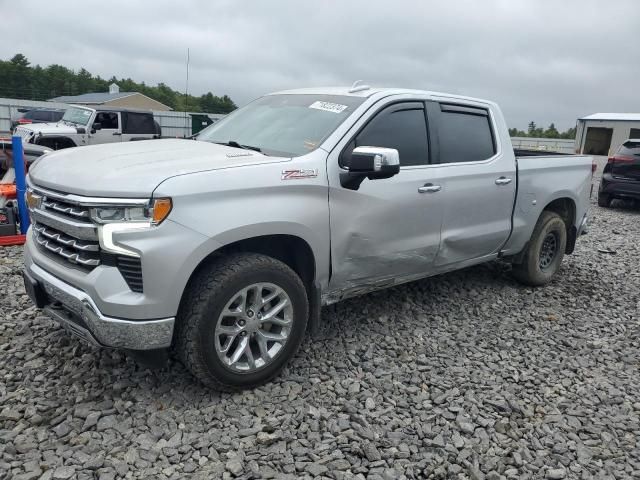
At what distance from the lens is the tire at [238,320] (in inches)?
118

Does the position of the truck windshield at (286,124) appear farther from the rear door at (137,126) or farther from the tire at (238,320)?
the rear door at (137,126)

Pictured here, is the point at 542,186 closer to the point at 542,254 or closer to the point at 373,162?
the point at 542,254

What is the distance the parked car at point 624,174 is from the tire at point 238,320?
10.9m

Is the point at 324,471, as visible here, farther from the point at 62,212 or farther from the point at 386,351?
the point at 62,212

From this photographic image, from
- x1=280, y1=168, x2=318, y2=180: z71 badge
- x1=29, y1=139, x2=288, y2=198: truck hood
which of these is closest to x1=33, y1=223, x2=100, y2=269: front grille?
x1=29, y1=139, x2=288, y2=198: truck hood

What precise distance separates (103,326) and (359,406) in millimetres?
1552

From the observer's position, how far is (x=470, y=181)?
446 cm

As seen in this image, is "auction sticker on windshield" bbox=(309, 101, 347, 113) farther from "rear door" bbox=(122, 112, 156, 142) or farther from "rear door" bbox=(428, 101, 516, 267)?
"rear door" bbox=(122, 112, 156, 142)

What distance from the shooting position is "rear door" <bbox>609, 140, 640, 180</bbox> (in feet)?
38.2

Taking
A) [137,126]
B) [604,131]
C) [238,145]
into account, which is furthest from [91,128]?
[604,131]

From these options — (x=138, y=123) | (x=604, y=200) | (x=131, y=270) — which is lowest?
(x=604, y=200)

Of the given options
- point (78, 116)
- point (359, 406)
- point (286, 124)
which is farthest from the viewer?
point (78, 116)

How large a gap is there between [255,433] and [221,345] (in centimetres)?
55

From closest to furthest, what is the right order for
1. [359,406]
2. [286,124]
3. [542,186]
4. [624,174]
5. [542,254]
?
[359,406] → [286,124] → [542,186] → [542,254] → [624,174]
